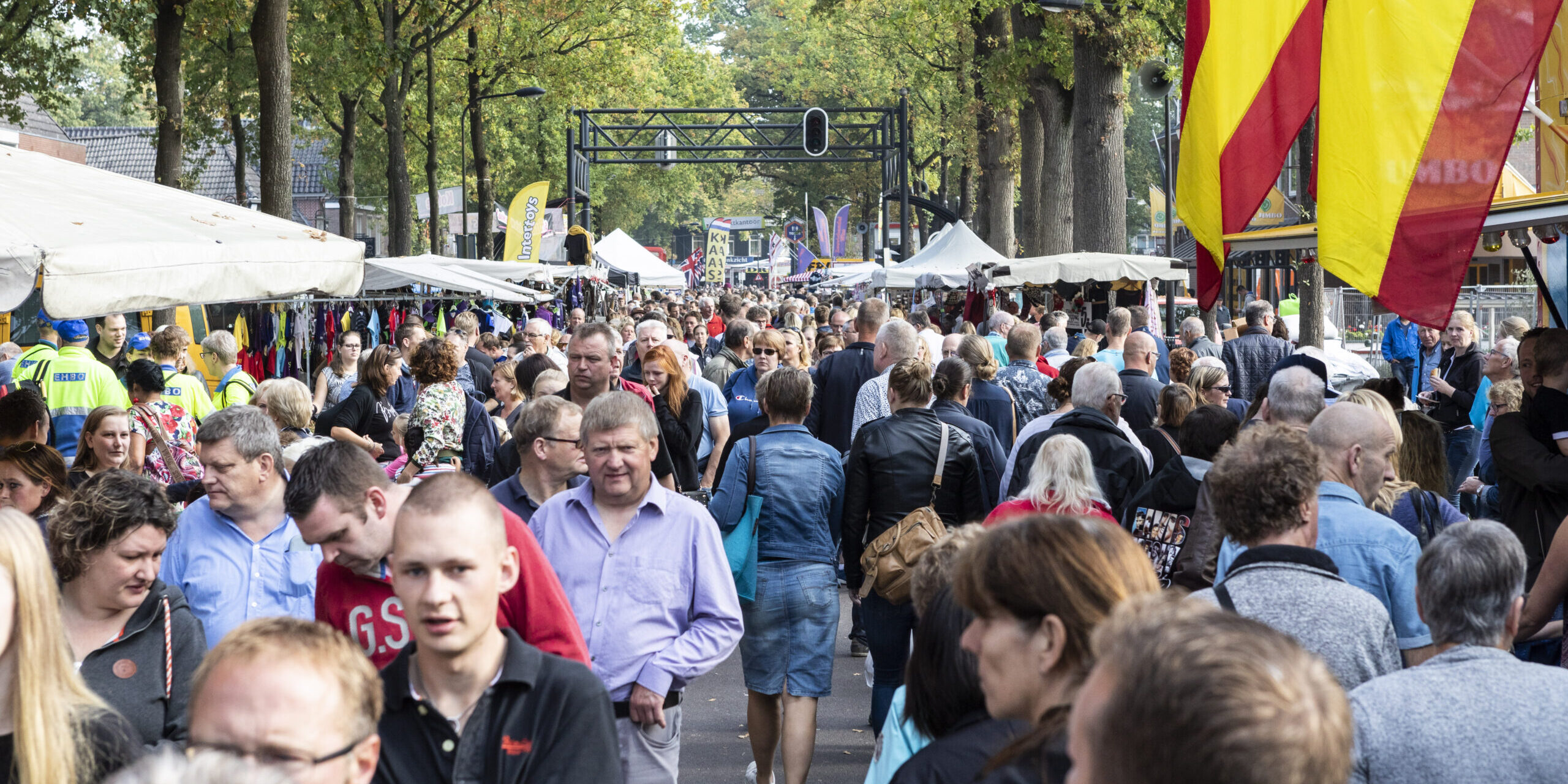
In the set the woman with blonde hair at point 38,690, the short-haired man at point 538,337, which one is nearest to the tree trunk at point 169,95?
the short-haired man at point 538,337

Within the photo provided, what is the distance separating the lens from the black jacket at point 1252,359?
11.8 metres

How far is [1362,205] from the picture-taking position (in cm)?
447

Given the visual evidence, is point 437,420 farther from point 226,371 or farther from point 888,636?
point 226,371

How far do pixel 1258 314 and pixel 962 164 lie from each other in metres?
31.8

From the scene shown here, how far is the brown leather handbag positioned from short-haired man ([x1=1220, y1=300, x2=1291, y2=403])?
668cm

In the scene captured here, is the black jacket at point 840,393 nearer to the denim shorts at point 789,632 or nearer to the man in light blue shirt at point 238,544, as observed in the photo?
the denim shorts at point 789,632

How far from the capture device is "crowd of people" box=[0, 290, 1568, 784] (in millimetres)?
2053

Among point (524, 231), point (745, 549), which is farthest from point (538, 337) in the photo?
point (524, 231)

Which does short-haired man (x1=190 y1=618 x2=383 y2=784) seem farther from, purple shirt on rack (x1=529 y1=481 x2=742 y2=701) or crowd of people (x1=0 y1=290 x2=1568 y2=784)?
purple shirt on rack (x1=529 y1=481 x2=742 y2=701)

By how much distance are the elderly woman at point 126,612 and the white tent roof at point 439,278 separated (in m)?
11.9

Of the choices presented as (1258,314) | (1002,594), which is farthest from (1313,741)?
(1258,314)

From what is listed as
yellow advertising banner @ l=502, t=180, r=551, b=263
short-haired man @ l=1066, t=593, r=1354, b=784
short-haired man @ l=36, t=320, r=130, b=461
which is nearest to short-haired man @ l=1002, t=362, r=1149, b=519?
short-haired man @ l=1066, t=593, r=1354, b=784

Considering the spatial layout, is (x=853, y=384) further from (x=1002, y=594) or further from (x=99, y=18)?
(x=99, y=18)

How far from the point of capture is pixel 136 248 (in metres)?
5.62
